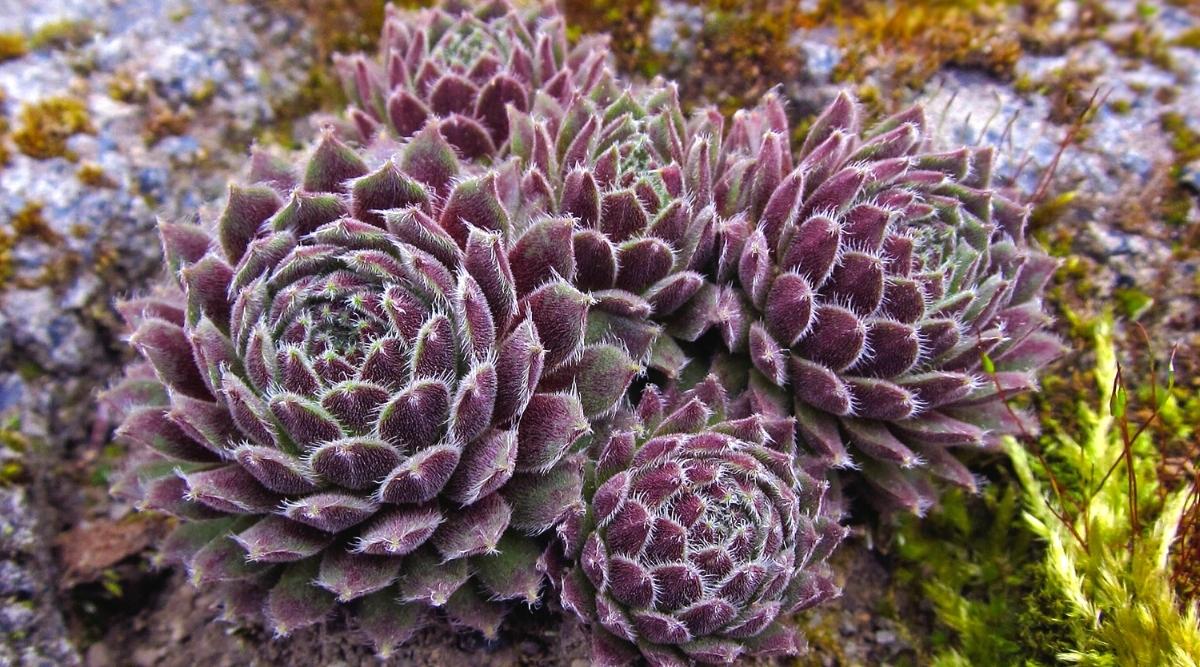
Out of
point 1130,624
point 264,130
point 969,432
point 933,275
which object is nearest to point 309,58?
point 264,130

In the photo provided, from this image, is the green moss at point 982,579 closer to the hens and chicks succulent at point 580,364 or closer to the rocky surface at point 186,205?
the rocky surface at point 186,205

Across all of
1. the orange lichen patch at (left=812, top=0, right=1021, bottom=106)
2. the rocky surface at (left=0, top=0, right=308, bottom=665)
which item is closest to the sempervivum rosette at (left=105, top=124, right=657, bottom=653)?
the rocky surface at (left=0, top=0, right=308, bottom=665)

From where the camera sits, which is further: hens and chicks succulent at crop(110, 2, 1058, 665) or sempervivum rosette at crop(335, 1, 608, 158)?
sempervivum rosette at crop(335, 1, 608, 158)

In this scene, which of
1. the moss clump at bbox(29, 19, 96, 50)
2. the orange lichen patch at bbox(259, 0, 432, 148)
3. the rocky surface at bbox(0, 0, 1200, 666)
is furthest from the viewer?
the orange lichen patch at bbox(259, 0, 432, 148)

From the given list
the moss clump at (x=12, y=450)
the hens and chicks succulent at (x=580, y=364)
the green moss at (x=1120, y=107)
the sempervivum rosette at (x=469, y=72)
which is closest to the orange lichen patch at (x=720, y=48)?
the sempervivum rosette at (x=469, y=72)

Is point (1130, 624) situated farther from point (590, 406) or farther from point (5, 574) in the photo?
point (5, 574)

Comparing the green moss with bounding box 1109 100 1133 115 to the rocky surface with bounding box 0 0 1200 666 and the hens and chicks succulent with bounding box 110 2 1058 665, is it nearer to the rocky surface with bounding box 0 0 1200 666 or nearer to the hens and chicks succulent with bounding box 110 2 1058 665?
the rocky surface with bounding box 0 0 1200 666
